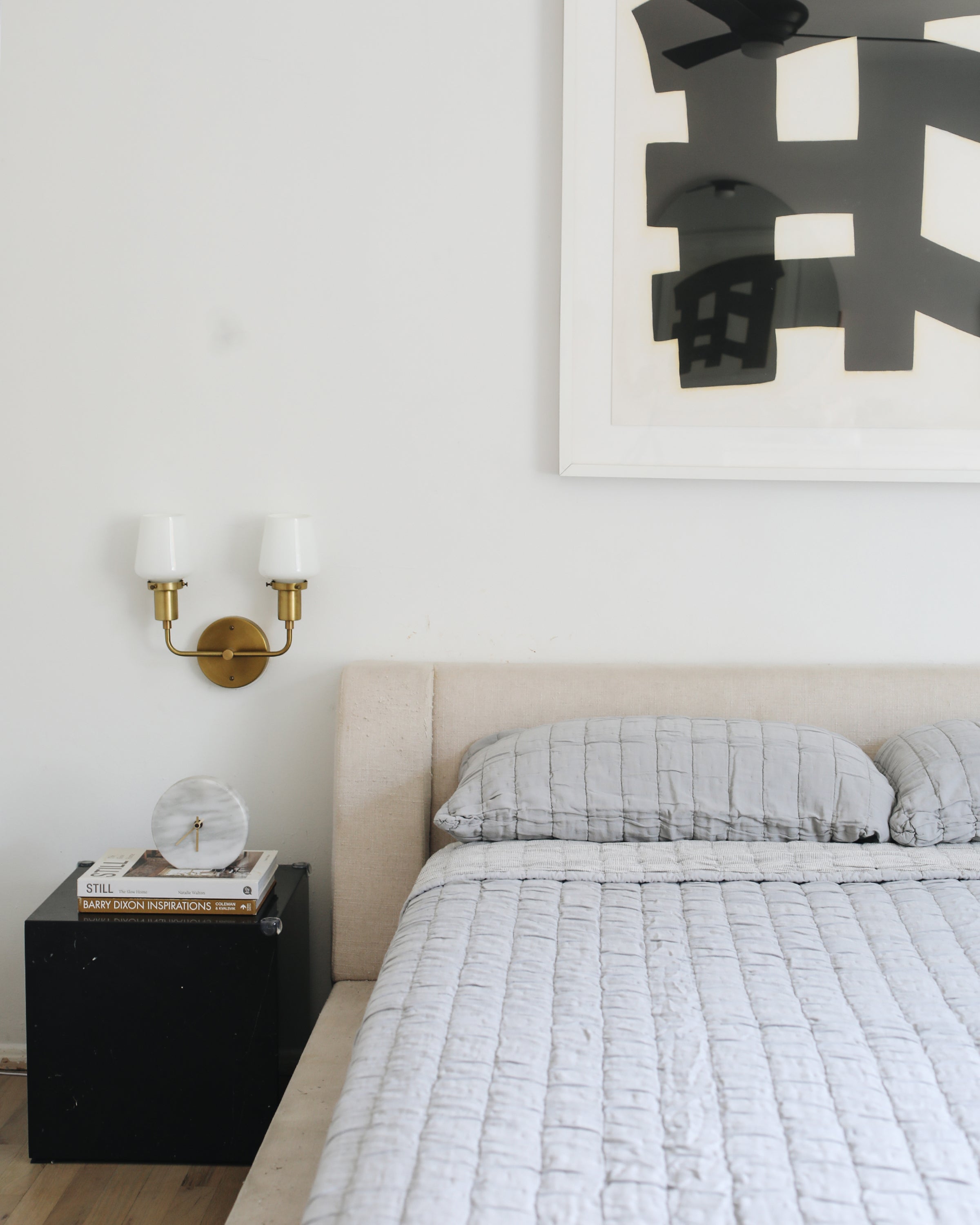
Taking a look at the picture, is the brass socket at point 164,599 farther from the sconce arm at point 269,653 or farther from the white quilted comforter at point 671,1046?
the white quilted comforter at point 671,1046

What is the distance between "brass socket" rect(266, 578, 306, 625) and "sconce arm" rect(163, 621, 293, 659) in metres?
0.02

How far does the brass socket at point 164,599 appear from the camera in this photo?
1.73 meters

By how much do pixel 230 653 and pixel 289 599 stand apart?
18 cm

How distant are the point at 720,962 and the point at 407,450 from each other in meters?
1.11

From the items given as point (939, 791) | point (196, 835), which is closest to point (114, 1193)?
point (196, 835)

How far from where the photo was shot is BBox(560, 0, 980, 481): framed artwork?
169 centimetres

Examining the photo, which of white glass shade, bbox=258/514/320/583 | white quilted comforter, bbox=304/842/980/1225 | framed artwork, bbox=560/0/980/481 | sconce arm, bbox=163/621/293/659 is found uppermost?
framed artwork, bbox=560/0/980/481

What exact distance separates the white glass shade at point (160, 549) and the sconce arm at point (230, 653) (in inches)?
4.1

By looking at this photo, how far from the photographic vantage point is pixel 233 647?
1813 mm

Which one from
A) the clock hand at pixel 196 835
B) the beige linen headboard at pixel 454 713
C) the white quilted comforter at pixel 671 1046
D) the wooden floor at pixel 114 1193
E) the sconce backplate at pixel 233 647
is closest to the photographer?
the white quilted comforter at pixel 671 1046

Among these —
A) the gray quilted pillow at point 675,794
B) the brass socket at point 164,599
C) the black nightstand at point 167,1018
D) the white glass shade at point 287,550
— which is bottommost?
the black nightstand at point 167,1018

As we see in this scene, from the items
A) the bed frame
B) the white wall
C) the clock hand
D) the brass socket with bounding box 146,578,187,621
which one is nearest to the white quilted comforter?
the bed frame

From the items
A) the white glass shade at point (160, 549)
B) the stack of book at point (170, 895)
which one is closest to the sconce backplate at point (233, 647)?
the white glass shade at point (160, 549)

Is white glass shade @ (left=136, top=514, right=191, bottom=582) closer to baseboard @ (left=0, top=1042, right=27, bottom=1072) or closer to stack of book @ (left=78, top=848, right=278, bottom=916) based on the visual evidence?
stack of book @ (left=78, top=848, right=278, bottom=916)
